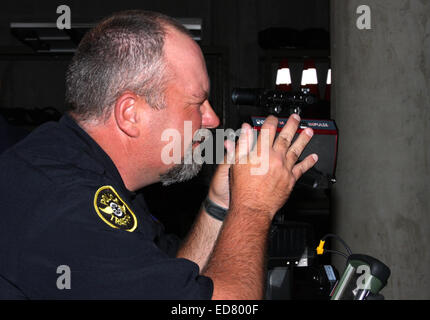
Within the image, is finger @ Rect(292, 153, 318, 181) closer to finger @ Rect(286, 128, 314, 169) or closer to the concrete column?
finger @ Rect(286, 128, 314, 169)

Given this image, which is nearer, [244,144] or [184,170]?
[244,144]

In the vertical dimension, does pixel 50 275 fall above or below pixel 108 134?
below

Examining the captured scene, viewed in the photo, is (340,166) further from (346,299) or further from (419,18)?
(346,299)

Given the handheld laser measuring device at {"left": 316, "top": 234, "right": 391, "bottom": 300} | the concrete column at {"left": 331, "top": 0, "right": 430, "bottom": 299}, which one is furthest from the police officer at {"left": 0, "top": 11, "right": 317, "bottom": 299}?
the concrete column at {"left": 331, "top": 0, "right": 430, "bottom": 299}

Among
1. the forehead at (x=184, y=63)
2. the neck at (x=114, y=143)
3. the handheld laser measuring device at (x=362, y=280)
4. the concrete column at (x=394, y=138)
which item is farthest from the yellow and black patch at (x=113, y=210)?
the concrete column at (x=394, y=138)

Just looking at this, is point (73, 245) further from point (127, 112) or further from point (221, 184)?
point (221, 184)

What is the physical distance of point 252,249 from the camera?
0.96m

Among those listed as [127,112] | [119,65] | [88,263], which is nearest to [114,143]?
[127,112]

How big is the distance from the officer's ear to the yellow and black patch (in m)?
0.23

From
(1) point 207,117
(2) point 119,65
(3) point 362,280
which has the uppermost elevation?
(2) point 119,65

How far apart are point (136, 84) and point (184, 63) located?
0.14 m

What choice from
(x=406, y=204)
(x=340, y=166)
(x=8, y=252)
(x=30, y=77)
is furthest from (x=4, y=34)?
(x=8, y=252)

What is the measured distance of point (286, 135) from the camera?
3.53ft
